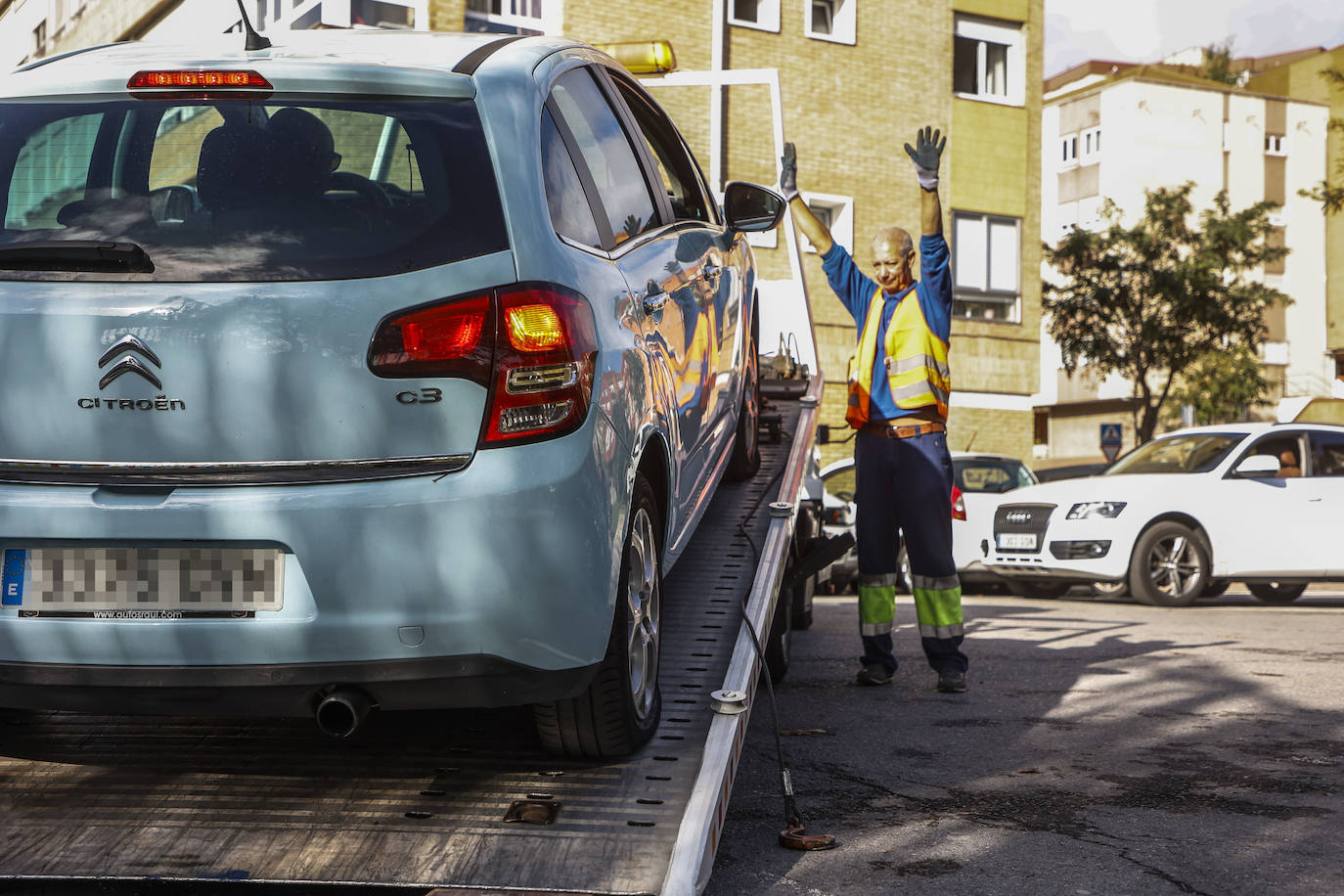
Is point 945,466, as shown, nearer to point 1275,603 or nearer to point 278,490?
point 278,490

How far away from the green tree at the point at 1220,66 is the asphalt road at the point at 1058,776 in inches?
2410

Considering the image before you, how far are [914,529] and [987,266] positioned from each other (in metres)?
21.9

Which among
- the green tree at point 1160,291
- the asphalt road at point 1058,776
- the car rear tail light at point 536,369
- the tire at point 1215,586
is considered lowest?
the tire at point 1215,586

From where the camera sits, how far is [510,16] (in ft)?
75.1

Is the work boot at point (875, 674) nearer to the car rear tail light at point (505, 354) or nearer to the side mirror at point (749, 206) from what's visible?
the side mirror at point (749, 206)

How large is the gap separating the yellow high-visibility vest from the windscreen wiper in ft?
13.4

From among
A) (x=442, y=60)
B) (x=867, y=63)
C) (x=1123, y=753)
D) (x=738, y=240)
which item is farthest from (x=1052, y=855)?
(x=867, y=63)

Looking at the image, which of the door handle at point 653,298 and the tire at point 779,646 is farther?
the tire at point 779,646

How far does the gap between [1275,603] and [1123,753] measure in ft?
35.3

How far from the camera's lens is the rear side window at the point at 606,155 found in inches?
167

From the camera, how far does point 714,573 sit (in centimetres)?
541

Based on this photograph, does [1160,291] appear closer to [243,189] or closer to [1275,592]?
[1275,592]

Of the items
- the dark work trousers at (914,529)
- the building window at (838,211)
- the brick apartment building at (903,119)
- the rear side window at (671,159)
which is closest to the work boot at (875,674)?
the dark work trousers at (914,529)

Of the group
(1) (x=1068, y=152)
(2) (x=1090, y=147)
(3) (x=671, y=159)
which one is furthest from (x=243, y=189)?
(1) (x=1068, y=152)
